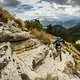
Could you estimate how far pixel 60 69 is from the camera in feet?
106

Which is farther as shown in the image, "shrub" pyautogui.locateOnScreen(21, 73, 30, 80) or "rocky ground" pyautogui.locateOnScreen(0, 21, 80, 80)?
"shrub" pyautogui.locateOnScreen(21, 73, 30, 80)

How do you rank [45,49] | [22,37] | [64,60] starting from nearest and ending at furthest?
[22,37] < [45,49] < [64,60]

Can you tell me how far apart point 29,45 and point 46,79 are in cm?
462

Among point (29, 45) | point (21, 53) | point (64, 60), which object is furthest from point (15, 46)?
point (64, 60)

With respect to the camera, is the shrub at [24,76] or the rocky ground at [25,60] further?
the shrub at [24,76]

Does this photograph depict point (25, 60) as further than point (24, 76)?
Yes

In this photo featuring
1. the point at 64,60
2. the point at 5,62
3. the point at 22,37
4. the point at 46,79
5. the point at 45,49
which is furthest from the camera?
the point at 64,60

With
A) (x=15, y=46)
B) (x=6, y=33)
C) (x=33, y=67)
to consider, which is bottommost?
(x=33, y=67)

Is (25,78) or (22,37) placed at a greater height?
(22,37)

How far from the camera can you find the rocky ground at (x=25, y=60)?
2145 centimetres

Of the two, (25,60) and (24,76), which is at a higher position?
(25,60)

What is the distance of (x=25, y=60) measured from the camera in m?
25.5

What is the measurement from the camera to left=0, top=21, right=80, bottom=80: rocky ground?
70.4 ft

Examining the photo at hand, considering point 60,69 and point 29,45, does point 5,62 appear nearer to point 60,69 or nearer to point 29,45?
point 29,45
